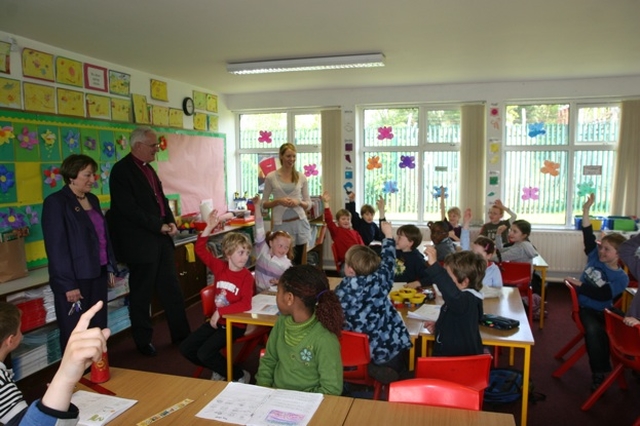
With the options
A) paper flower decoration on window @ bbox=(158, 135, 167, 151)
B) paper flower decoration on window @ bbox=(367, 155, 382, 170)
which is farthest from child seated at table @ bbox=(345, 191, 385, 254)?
paper flower decoration on window @ bbox=(158, 135, 167, 151)

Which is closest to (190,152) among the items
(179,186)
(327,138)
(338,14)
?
(179,186)

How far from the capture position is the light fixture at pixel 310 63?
469 centimetres

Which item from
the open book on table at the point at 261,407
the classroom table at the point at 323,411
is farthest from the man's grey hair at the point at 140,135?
the open book on table at the point at 261,407

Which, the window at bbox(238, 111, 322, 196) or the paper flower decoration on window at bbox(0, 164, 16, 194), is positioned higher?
the window at bbox(238, 111, 322, 196)

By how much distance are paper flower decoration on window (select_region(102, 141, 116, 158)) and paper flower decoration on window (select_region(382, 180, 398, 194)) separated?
3899mm

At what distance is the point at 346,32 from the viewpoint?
391 cm

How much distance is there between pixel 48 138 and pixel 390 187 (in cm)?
461

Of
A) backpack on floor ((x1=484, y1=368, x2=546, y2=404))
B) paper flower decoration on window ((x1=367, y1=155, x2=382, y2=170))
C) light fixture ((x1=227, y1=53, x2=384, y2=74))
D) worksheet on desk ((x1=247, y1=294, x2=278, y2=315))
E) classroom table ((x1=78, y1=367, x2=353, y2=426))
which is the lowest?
backpack on floor ((x1=484, y1=368, x2=546, y2=404))

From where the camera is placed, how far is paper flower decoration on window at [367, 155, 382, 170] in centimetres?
725

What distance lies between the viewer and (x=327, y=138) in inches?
282

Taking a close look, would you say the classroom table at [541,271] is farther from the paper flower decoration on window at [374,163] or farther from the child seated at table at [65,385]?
the child seated at table at [65,385]

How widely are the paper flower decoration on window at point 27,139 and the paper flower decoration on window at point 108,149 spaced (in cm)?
76

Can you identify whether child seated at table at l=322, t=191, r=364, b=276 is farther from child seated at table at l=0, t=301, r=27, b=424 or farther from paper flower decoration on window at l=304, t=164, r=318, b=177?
child seated at table at l=0, t=301, r=27, b=424

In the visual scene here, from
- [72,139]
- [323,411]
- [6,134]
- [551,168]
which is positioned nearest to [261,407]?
[323,411]
